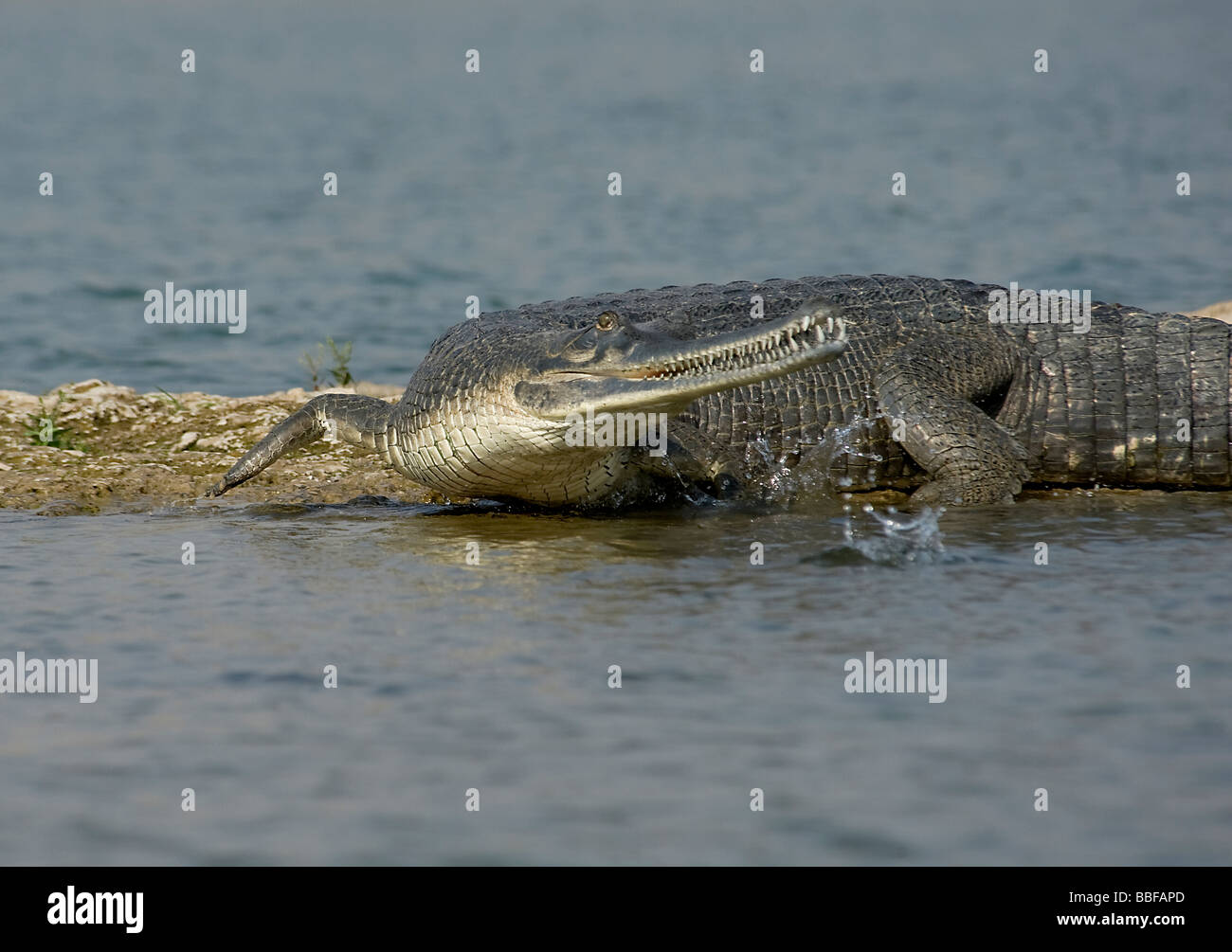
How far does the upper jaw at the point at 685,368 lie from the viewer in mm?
5359

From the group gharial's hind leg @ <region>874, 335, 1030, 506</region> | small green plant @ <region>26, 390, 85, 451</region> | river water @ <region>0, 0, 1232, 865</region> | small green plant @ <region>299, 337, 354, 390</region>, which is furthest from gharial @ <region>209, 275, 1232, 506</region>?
small green plant @ <region>299, 337, 354, 390</region>

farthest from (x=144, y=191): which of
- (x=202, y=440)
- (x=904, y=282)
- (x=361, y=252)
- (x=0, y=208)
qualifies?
(x=904, y=282)

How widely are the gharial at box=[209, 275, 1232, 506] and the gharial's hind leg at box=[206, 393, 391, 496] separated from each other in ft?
0.03

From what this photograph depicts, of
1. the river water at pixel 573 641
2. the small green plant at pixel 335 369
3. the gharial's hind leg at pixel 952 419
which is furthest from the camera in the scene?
the small green plant at pixel 335 369

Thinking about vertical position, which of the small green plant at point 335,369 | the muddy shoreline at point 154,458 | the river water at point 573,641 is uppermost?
the small green plant at point 335,369

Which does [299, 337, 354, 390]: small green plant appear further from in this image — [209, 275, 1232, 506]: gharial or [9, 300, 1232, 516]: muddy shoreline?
[209, 275, 1232, 506]: gharial

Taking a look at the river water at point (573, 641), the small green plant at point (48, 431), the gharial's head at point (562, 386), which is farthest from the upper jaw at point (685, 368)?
the small green plant at point (48, 431)

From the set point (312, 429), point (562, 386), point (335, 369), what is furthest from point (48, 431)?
point (562, 386)

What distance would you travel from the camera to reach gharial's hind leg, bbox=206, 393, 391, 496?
6844 millimetres

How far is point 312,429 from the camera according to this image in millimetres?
6980

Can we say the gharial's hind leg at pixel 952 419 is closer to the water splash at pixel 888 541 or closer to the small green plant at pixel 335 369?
the water splash at pixel 888 541

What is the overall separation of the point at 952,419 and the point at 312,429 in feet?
10.3

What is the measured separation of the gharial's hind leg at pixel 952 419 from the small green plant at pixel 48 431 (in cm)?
443
